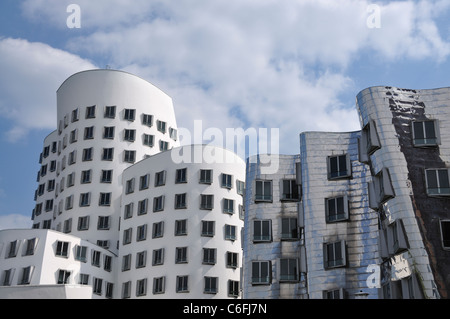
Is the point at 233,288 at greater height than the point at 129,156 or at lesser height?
lesser

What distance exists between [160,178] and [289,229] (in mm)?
21921

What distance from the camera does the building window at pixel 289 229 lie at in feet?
140

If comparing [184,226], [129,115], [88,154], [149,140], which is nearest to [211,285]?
[184,226]

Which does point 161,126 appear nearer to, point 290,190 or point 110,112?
point 110,112

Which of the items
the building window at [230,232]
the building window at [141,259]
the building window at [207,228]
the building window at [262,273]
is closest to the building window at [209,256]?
the building window at [207,228]

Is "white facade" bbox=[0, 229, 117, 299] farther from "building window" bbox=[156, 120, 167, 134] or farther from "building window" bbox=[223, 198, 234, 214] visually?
"building window" bbox=[156, 120, 167, 134]

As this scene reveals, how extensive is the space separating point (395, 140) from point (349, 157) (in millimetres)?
5256

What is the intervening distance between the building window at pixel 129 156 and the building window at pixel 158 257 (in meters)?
15.2

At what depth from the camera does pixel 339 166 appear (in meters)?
40.9

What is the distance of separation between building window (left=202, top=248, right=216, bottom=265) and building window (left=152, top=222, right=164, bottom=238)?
4.93 meters

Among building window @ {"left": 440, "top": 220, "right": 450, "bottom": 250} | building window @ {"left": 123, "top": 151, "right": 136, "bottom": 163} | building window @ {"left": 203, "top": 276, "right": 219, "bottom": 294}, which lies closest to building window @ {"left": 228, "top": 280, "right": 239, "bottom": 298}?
building window @ {"left": 203, "top": 276, "right": 219, "bottom": 294}

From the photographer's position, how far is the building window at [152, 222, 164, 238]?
59.0 metres

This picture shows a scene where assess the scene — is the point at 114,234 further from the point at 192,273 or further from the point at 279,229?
the point at 279,229
